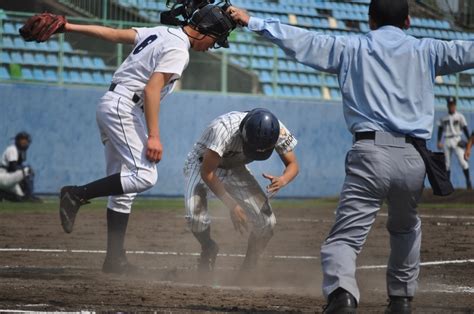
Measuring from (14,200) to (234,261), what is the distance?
→ 31.3 ft

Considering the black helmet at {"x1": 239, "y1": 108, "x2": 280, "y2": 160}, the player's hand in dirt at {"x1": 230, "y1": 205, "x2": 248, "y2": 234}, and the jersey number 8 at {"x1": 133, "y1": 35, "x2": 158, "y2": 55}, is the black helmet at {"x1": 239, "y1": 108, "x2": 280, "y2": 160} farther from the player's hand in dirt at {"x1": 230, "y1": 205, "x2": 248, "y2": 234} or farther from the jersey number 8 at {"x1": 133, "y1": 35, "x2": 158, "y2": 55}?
the jersey number 8 at {"x1": 133, "y1": 35, "x2": 158, "y2": 55}

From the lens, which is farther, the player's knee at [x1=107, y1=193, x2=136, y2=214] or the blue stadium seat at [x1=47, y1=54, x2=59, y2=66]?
the blue stadium seat at [x1=47, y1=54, x2=59, y2=66]

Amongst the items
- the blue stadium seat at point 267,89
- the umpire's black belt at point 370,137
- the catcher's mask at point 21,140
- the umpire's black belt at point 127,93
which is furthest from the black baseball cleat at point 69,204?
the blue stadium seat at point 267,89

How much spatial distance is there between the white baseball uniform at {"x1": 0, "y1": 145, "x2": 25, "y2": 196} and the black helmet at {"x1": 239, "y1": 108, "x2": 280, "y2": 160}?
441 inches

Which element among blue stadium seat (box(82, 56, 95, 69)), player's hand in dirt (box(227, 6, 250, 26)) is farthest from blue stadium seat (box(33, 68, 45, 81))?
player's hand in dirt (box(227, 6, 250, 26))

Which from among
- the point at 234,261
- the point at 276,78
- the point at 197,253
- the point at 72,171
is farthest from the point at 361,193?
the point at 276,78

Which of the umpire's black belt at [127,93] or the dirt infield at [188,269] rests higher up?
the umpire's black belt at [127,93]

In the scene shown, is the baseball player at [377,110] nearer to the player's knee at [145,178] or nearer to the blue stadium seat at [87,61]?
the player's knee at [145,178]

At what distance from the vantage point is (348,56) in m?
6.69

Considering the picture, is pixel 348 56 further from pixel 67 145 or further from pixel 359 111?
pixel 67 145

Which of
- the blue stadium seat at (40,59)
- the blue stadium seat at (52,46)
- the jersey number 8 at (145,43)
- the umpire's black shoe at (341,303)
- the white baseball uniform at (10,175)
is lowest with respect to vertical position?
the white baseball uniform at (10,175)

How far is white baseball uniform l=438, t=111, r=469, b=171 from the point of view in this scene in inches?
977

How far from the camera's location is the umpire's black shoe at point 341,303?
633cm

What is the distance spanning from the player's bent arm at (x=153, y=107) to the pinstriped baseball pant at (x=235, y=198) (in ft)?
3.35
